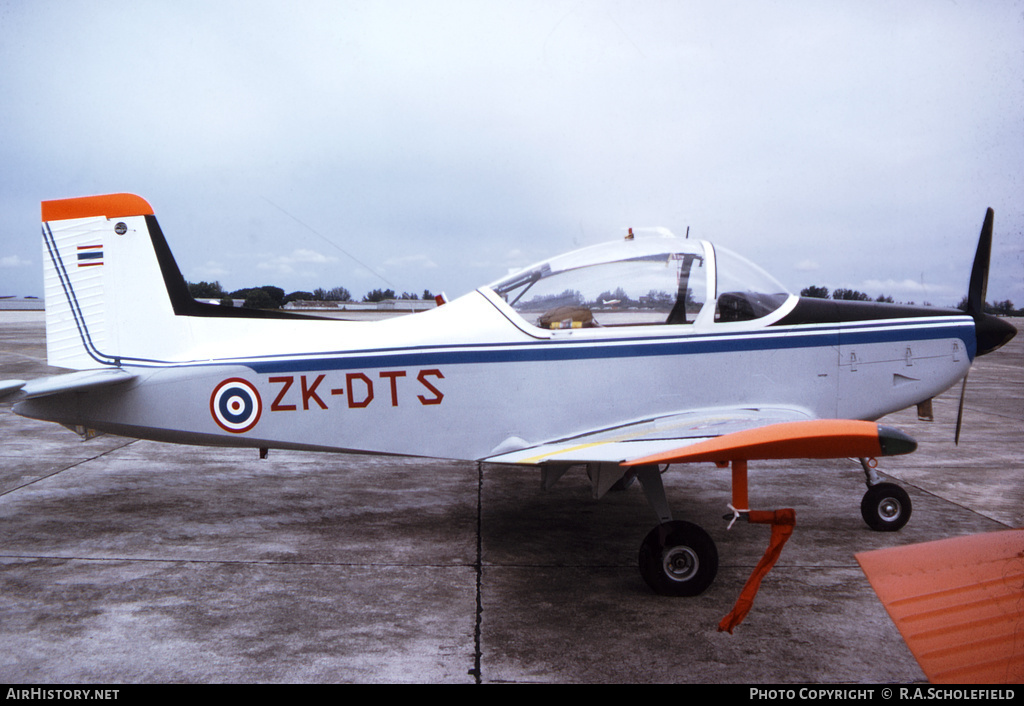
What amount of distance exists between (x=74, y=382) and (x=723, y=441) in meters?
4.08

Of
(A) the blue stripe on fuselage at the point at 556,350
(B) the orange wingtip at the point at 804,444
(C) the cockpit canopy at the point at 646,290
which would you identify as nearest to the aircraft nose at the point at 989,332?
(A) the blue stripe on fuselage at the point at 556,350

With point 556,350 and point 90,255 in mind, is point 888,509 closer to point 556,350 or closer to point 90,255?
point 556,350

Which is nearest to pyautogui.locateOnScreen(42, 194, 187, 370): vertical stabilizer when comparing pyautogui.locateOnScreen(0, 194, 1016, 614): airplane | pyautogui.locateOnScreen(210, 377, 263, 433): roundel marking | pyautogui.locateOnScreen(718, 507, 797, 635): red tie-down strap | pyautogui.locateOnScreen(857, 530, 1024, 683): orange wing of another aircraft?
pyautogui.locateOnScreen(0, 194, 1016, 614): airplane

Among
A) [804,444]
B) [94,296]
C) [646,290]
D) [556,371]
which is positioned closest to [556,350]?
[556,371]

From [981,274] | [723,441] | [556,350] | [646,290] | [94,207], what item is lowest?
[723,441]

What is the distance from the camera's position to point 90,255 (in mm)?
4824

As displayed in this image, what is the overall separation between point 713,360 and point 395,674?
8.64 ft

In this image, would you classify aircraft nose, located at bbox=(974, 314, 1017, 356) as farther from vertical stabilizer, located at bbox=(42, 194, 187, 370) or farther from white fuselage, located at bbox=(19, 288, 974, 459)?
vertical stabilizer, located at bbox=(42, 194, 187, 370)

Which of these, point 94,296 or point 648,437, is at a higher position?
point 94,296

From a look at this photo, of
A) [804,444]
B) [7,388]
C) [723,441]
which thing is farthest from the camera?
[7,388]

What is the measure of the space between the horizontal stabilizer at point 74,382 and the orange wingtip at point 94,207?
1.13 m

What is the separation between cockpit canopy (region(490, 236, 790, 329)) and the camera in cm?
442

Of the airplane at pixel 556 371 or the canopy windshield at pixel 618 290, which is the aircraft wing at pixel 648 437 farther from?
the canopy windshield at pixel 618 290

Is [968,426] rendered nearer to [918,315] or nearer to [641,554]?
[918,315]
